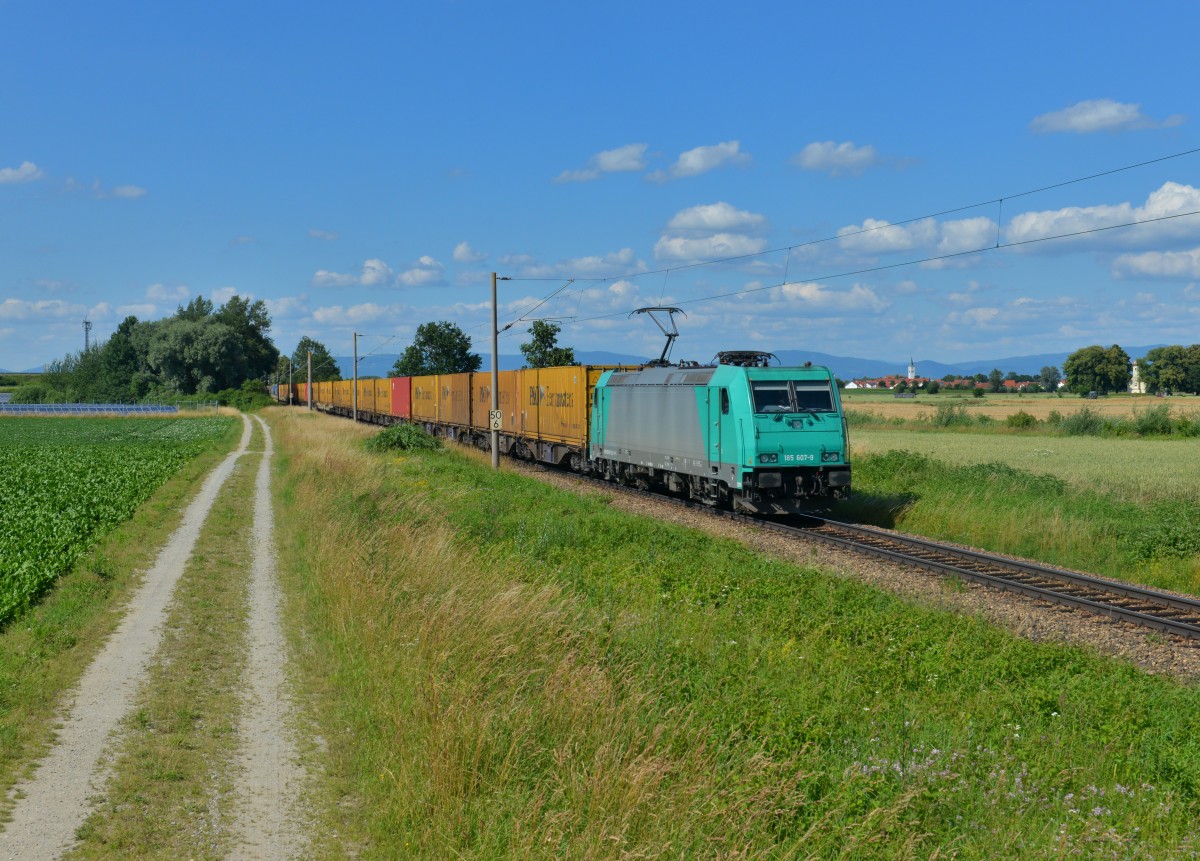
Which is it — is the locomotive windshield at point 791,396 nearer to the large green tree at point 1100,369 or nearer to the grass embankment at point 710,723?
the grass embankment at point 710,723

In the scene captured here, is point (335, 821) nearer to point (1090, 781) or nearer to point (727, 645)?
point (727, 645)

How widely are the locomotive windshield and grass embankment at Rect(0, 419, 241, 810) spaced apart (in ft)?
39.3

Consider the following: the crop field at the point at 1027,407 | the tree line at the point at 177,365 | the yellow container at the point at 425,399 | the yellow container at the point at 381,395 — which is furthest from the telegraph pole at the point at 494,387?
the tree line at the point at 177,365

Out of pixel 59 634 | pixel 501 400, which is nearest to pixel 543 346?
pixel 501 400

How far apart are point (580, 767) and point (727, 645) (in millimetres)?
3384

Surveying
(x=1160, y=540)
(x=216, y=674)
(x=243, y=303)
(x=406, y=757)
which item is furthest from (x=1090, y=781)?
(x=243, y=303)

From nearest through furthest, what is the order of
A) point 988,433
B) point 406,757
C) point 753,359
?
point 406,757 → point 753,359 → point 988,433

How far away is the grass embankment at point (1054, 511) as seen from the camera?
17094mm

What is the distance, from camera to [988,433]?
62.4 meters

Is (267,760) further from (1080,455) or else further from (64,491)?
(1080,455)

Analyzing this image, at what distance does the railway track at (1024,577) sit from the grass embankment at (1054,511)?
A: 2023mm

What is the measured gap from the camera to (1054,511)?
20.2 meters

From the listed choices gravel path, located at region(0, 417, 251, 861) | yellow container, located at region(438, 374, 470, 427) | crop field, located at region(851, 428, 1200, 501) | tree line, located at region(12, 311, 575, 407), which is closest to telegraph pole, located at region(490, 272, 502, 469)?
yellow container, located at region(438, 374, 470, 427)

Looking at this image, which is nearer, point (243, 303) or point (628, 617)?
point (628, 617)
